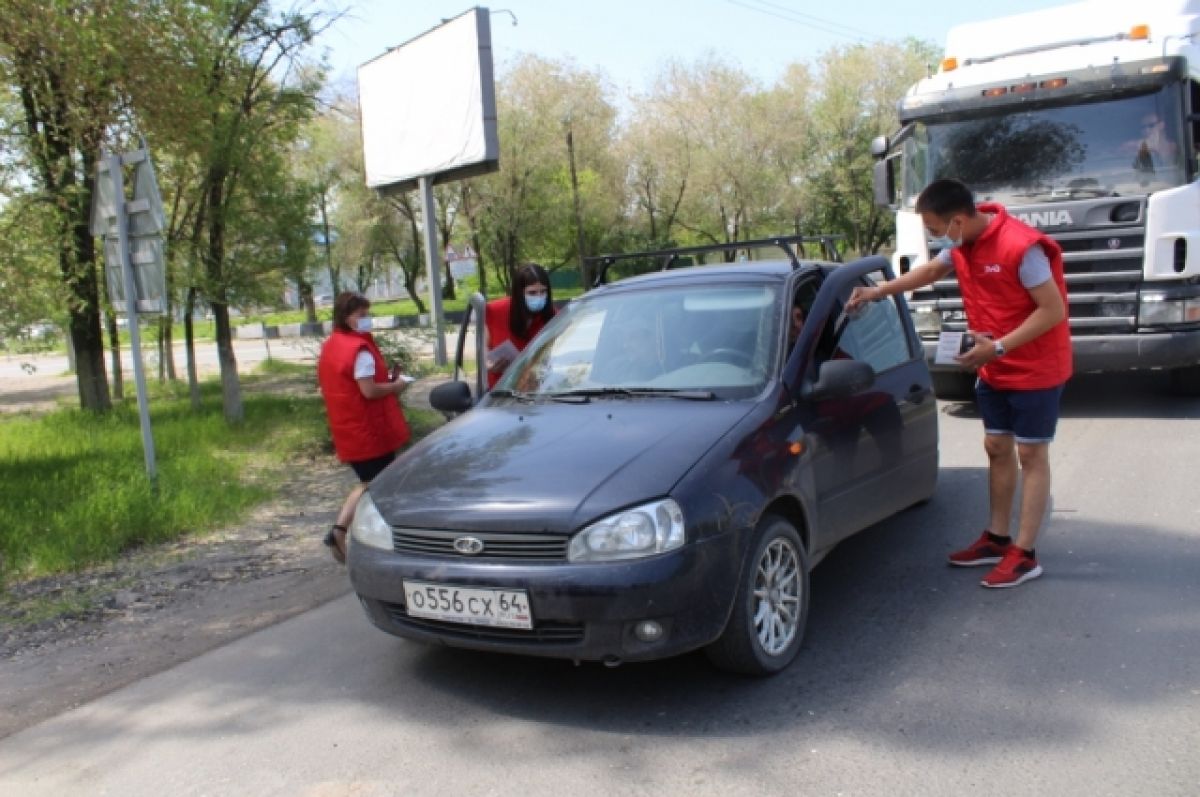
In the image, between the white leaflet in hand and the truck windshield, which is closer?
the white leaflet in hand

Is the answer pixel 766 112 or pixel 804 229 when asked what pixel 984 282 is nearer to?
pixel 766 112

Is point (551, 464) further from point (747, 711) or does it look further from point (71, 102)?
point (71, 102)

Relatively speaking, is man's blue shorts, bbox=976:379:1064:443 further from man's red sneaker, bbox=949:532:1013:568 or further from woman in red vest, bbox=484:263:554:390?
woman in red vest, bbox=484:263:554:390

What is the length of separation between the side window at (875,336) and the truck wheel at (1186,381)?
5072 mm

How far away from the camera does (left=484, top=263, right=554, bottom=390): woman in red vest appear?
6492 millimetres

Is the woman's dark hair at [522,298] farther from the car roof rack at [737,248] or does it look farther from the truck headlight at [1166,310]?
the truck headlight at [1166,310]

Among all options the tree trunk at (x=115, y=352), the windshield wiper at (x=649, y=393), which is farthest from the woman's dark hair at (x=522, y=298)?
the tree trunk at (x=115, y=352)

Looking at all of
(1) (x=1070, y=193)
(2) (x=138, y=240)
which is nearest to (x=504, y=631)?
(2) (x=138, y=240)

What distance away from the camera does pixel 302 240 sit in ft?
41.3

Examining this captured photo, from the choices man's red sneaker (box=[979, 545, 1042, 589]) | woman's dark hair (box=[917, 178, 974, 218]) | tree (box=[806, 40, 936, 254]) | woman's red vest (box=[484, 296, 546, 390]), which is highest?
tree (box=[806, 40, 936, 254])

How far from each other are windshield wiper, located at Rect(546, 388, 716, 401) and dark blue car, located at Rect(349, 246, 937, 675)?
1 centimetres

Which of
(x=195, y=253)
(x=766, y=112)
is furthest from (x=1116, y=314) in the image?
(x=766, y=112)

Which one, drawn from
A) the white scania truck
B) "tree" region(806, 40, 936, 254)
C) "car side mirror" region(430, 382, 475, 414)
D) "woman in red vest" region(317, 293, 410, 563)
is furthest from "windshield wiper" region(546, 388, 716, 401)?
"tree" region(806, 40, 936, 254)

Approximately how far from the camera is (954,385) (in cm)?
1039
